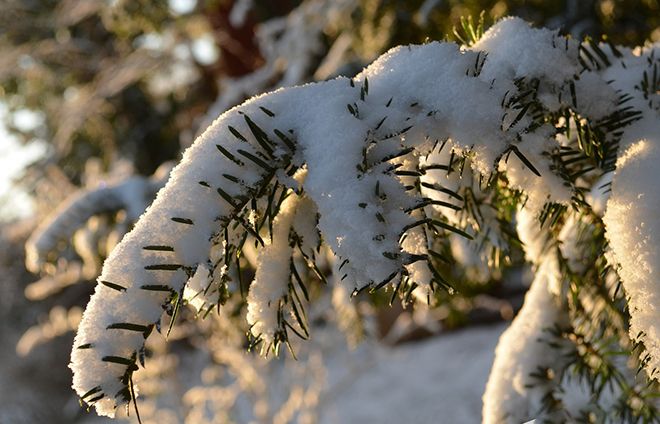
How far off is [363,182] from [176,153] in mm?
6328

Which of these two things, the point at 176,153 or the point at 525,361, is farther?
the point at 176,153

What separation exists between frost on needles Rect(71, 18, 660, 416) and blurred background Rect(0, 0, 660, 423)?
1.70ft

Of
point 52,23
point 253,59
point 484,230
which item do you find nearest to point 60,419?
point 52,23

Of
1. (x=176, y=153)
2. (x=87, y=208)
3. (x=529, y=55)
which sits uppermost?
(x=529, y=55)

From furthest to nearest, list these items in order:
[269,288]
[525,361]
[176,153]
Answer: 1. [176,153]
2. [525,361]
3. [269,288]

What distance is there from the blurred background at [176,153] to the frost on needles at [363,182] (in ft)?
1.70

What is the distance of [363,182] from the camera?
62 cm

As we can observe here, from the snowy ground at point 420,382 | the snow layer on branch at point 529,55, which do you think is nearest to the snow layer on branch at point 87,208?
the snow layer on branch at point 529,55

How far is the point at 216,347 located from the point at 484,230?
192 inches

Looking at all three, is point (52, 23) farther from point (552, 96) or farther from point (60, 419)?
point (552, 96)

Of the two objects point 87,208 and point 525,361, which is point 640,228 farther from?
point 87,208

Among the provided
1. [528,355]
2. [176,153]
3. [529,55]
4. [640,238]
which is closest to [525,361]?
[528,355]

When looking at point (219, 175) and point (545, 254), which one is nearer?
point (219, 175)

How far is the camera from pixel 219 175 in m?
0.65
